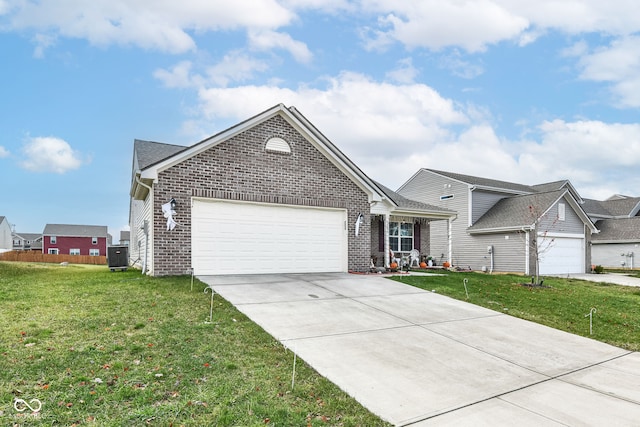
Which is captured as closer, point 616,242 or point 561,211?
point 561,211

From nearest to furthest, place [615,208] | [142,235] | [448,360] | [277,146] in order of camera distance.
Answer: [448,360] → [277,146] → [142,235] → [615,208]

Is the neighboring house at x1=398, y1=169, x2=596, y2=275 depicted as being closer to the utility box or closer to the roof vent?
the roof vent

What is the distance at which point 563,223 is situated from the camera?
866 inches

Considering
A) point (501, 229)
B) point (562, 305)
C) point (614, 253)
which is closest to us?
point (562, 305)

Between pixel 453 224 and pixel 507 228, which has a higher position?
pixel 453 224

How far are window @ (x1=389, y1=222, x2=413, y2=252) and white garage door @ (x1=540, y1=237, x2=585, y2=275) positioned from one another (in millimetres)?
7303

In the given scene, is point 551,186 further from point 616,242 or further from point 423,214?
point 423,214

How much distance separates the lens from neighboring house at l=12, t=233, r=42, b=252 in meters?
66.4

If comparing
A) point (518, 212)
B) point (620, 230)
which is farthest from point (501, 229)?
point (620, 230)

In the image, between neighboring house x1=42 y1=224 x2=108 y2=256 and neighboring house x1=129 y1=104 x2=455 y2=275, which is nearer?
neighboring house x1=129 y1=104 x2=455 y2=275

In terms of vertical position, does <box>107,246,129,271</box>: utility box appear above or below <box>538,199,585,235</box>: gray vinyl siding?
below

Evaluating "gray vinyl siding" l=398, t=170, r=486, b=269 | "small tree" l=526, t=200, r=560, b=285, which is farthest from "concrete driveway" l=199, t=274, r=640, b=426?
"gray vinyl siding" l=398, t=170, r=486, b=269

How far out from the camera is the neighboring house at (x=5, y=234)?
54116 millimetres

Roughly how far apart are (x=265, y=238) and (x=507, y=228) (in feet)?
48.4
